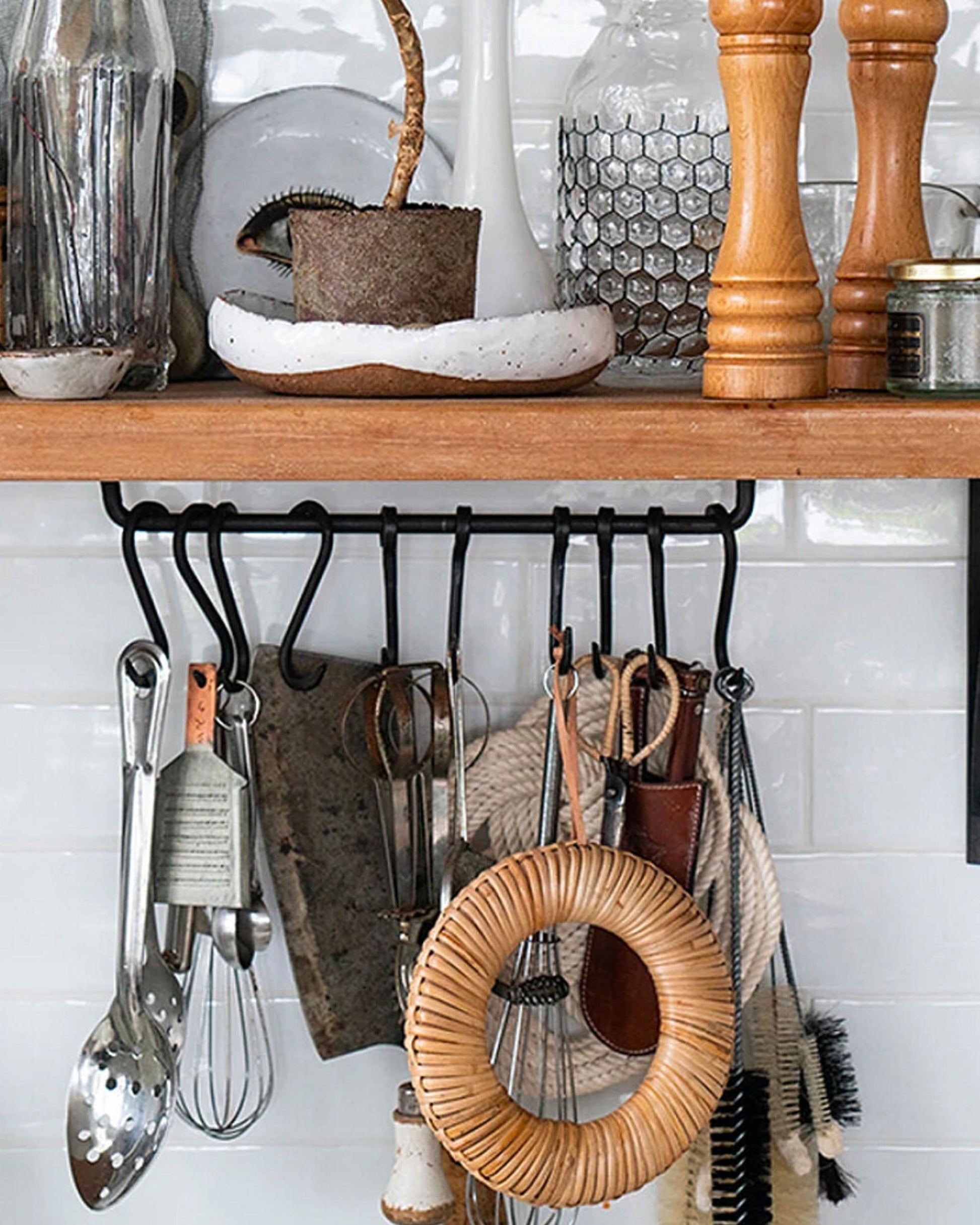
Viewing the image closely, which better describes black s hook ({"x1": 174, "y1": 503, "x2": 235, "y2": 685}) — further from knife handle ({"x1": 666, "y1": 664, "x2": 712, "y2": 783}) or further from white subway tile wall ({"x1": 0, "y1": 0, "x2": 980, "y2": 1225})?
knife handle ({"x1": 666, "y1": 664, "x2": 712, "y2": 783})

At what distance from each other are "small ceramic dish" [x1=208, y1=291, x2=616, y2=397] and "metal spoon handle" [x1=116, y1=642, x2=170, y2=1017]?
210 mm

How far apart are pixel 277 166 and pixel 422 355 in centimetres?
26

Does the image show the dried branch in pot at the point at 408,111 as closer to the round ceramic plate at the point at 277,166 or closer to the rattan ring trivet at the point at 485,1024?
the round ceramic plate at the point at 277,166

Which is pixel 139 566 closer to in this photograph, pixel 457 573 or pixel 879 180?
pixel 457 573

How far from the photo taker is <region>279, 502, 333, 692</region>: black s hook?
0.87 meters

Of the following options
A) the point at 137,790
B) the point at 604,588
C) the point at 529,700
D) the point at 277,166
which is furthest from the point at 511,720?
the point at 277,166

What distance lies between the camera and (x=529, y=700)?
97 centimetres

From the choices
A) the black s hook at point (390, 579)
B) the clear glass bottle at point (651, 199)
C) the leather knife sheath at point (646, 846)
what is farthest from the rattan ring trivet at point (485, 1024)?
the clear glass bottle at point (651, 199)

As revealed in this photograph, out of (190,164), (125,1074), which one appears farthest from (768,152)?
(125,1074)

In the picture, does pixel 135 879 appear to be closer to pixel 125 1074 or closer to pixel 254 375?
pixel 125 1074

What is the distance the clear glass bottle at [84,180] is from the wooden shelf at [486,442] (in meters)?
0.12

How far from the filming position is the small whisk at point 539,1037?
2.86ft

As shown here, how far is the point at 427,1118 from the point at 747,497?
370 mm

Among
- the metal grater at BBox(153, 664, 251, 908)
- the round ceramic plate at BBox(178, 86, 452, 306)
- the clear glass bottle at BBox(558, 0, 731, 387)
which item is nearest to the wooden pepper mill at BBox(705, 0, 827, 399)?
the clear glass bottle at BBox(558, 0, 731, 387)
